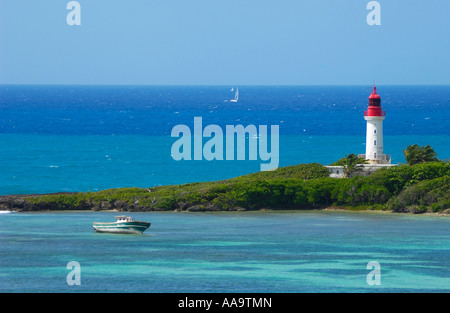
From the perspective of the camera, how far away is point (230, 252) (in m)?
59.5

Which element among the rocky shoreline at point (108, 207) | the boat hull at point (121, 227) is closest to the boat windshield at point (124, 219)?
the boat hull at point (121, 227)

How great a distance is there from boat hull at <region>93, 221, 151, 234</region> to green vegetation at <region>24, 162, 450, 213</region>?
9.27 m

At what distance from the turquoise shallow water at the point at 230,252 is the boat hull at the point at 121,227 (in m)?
0.63

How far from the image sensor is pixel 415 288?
50.5 meters

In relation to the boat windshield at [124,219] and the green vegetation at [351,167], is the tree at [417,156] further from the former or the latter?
the boat windshield at [124,219]

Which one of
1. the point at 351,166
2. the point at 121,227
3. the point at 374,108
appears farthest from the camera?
the point at 374,108

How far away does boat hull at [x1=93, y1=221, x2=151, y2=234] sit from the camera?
65.8 metres

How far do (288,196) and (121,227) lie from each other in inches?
593

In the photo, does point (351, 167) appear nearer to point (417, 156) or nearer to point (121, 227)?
point (417, 156)

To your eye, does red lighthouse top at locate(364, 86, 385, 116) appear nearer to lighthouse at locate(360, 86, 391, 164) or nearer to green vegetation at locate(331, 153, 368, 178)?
lighthouse at locate(360, 86, 391, 164)

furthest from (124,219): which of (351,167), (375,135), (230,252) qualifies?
(375,135)

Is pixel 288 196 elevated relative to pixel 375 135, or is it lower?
lower
